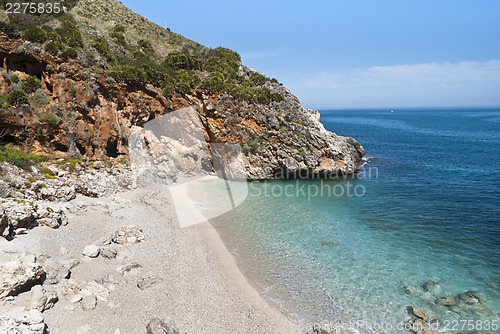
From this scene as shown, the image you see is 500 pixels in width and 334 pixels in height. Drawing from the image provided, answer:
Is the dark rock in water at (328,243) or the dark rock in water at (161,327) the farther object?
the dark rock in water at (328,243)

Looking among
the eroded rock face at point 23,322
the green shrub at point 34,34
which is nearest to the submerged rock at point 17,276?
the eroded rock face at point 23,322

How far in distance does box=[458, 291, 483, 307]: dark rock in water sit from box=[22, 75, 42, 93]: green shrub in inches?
1448

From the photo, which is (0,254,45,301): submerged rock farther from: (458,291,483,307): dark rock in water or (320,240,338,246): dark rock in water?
(458,291,483,307): dark rock in water

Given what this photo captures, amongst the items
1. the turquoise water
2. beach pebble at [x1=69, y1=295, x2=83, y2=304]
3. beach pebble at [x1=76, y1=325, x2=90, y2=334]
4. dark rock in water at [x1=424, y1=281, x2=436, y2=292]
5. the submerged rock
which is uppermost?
the submerged rock

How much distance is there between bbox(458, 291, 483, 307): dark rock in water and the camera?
13.9 metres

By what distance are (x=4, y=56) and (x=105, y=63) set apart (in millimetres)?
8655

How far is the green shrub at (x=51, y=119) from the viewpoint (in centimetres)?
2492

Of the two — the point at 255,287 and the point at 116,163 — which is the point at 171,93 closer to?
the point at 116,163

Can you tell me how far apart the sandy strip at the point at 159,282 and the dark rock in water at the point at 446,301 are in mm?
8025

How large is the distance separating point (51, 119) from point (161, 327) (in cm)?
2320

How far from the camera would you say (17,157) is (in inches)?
823

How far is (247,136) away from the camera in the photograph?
1467 inches

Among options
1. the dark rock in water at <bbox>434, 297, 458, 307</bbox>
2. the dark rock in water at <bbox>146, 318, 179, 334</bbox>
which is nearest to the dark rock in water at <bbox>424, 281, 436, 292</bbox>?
the dark rock in water at <bbox>434, 297, 458, 307</bbox>

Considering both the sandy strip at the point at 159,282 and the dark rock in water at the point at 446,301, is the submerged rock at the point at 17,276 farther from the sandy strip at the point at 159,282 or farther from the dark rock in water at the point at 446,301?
the dark rock in water at the point at 446,301
